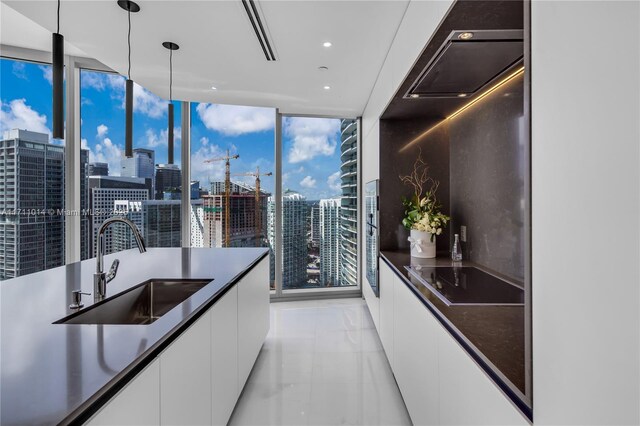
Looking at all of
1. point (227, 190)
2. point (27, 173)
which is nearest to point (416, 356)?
point (227, 190)

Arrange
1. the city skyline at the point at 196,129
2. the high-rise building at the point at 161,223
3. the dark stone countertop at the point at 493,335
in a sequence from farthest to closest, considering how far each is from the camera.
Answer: the high-rise building at the point at 161,223
the city skyline at the point at 196,129
the dark stone countertop at the point at 493,335

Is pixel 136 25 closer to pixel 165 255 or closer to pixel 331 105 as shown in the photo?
pixel 165 255

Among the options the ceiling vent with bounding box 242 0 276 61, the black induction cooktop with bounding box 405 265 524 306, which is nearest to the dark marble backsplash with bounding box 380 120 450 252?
the black induction cooktop with bounding box 405 265 524 306

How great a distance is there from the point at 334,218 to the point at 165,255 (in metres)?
2.50

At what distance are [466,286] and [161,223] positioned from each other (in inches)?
144

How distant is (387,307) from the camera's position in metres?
2.49

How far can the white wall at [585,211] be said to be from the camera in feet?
1.49

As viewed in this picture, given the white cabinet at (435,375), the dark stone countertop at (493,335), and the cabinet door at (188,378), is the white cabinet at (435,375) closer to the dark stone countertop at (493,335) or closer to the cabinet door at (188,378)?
the dark stone countertop at (493,335)

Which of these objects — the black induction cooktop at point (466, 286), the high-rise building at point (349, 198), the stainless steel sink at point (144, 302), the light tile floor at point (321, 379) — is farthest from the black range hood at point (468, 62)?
the high-rise building at point (349, 198)

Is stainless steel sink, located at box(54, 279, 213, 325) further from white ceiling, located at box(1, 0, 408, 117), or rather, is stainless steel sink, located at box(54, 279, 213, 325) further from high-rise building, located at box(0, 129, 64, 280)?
high-rise building, located at box(0, 129, 64, 280)

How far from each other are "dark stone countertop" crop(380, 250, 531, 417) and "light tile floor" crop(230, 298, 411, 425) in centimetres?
99

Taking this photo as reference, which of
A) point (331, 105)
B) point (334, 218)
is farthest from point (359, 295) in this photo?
point (331, 105)

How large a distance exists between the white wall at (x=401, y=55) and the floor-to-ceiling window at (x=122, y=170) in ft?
8.29

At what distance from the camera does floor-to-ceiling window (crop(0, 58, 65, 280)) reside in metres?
3.03
